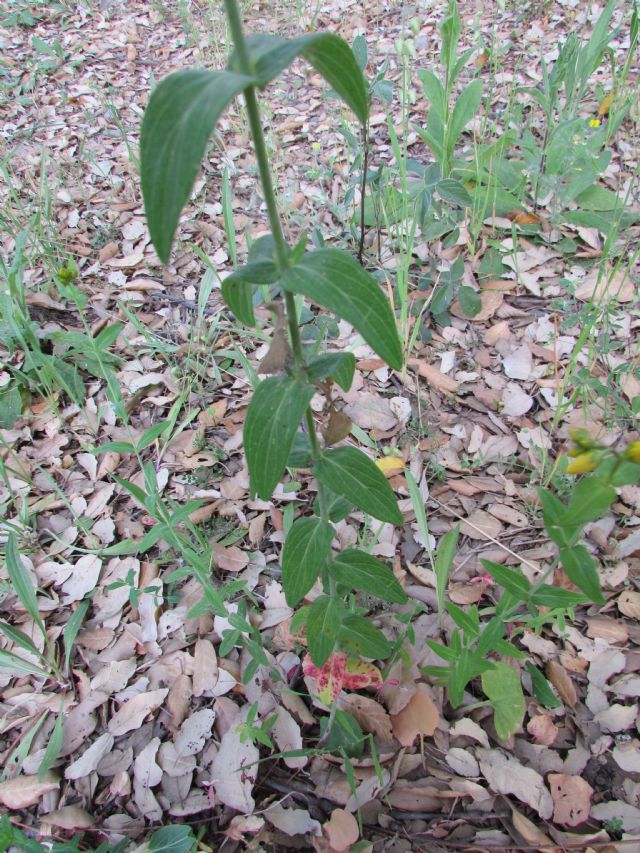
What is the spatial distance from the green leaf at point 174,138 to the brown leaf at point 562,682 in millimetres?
1382

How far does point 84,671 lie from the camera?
5.15ft

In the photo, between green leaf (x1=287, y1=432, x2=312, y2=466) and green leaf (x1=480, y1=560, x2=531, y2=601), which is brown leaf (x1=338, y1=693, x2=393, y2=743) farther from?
green leaf (x1=287, y1=432, x2=312, y2=466)

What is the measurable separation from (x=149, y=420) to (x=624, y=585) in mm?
1620

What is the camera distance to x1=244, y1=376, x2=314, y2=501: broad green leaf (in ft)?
2.77

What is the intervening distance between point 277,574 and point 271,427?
0.96 meters

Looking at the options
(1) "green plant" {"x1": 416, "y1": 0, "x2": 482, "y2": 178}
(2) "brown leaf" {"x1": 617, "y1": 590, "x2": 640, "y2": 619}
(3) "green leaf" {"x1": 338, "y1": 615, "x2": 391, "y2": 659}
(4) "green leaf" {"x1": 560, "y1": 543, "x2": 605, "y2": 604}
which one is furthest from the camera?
(1) "green plant" {"x1": 416, "y1": 0, "x2": 482, "y2": 178}

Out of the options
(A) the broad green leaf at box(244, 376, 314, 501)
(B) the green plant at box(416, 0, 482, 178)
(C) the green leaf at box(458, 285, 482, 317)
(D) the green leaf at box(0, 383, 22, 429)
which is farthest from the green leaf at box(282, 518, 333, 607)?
(B) the green plant at box(416, 0, 482, 178)

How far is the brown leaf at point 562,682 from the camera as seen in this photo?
141 cm

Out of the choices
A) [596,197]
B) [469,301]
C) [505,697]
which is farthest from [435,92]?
[505,697]

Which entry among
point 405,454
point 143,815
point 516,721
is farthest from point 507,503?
point 143,815

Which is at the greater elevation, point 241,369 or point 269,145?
point 269,145

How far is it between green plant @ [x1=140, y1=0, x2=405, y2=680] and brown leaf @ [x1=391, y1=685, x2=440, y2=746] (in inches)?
8.2

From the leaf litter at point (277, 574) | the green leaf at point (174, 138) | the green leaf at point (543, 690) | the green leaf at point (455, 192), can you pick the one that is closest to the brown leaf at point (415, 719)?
the leaf litter at point (277, 574)

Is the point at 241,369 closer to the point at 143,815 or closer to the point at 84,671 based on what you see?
the point at 84,671
